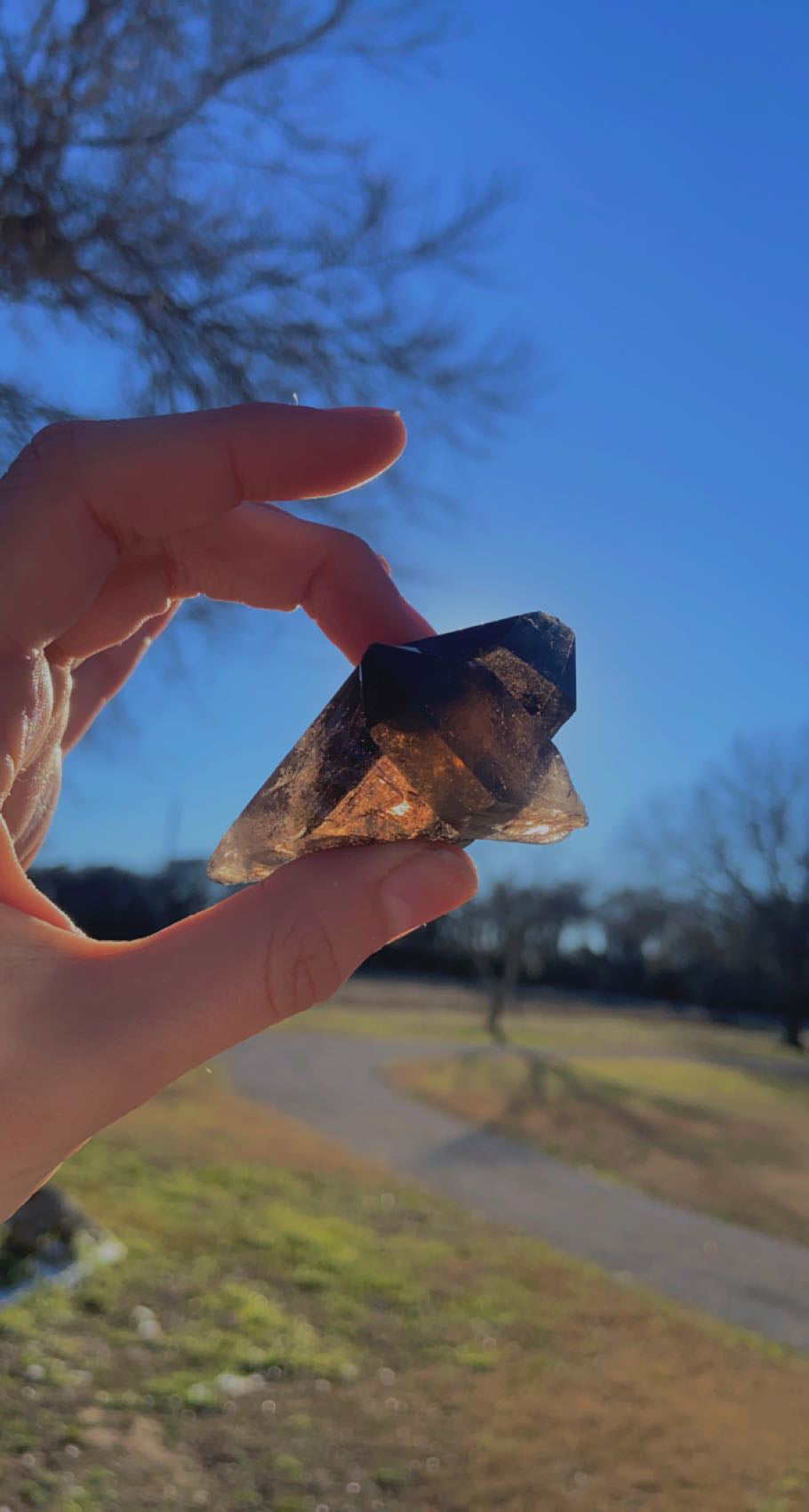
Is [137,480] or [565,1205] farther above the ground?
[137,480]

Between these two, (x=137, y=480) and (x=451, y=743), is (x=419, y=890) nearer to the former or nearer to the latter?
(x=451, y=743)

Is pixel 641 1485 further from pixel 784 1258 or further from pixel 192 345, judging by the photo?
pixel 192 345

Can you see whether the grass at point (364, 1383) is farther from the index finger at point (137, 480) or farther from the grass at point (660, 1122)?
the grass at point (660, 1122)

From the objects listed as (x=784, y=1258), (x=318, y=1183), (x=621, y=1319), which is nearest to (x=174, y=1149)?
(x=318, y=1183)

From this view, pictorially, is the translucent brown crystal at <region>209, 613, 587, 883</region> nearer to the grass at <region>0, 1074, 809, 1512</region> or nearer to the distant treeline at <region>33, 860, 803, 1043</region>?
the grass at <region>0, 1074, 809, 1512</region>

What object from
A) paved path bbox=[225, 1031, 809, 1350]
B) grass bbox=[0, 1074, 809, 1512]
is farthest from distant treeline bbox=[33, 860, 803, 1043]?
grass bbox=[0, 1074, 809, 1512]

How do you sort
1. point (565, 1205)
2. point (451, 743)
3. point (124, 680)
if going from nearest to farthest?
point (451, 743), point (124, 680), point (565, 1205)

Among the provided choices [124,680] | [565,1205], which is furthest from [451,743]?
[565,1205]
